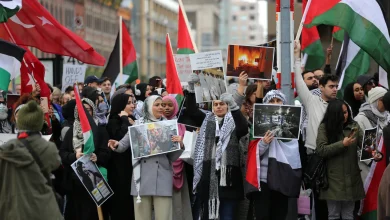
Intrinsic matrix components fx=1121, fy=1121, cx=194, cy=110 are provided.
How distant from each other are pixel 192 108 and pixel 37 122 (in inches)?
146

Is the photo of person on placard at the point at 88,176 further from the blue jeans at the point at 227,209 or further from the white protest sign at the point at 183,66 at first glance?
the white protest sign at the point at 183,66

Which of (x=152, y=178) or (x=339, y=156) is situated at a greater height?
(x=339, y=156)

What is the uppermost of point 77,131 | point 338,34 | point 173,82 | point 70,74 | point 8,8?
point 8,8

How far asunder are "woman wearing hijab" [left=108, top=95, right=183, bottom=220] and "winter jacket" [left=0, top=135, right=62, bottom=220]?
112 inches

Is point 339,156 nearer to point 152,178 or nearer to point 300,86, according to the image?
point 300,86

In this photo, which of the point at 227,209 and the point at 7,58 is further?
the point at 7,58

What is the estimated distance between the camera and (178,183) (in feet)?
41.6

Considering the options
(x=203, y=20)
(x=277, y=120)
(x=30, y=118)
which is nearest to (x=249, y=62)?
(x=277, y=120)

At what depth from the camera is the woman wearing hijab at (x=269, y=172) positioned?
39.7ft

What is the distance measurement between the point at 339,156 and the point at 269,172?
78cm

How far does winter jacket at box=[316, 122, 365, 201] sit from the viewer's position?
12062mm

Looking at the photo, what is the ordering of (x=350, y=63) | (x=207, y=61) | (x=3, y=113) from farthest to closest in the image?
(x=350, y=63) → (x=3, y=113) → (x=207, y=61)

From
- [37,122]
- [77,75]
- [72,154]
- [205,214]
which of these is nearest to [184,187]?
[205,214]

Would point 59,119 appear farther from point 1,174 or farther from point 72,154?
point 1,174
